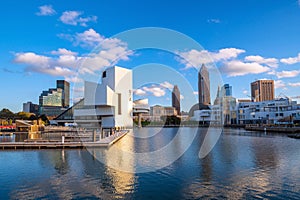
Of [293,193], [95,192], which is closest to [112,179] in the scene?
[95,192]

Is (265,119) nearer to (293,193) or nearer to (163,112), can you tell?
(163,112)

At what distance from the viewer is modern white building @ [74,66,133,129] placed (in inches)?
1940

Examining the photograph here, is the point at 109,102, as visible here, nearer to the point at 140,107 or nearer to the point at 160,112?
the point at 140,107

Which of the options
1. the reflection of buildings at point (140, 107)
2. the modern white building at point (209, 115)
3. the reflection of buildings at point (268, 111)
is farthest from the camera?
the modern white building at point (209, 115)

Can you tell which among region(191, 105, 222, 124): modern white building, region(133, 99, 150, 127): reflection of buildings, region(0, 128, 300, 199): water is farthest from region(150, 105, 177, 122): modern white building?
region(0, 128, 300, 199): water

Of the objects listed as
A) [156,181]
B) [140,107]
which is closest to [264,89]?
[140,107]

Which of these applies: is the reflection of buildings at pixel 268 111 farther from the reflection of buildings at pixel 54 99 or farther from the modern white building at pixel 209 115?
the reflection of buildings at pixel 54 99

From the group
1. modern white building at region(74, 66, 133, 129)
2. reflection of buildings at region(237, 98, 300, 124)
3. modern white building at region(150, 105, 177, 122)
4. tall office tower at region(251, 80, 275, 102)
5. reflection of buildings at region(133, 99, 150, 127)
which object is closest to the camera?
modern white building at region(74, 66, 133, 129)

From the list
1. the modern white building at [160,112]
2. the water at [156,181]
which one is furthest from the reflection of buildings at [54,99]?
the water at [156,181]

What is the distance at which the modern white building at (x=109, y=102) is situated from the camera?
162 feet

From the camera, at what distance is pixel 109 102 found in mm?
49719

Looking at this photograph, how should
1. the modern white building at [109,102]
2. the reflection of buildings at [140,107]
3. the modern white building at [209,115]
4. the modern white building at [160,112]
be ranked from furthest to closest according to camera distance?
the modern white building at [160,112] < the modern white building at [209,115] < the reflection of buildings at [140,107] < the modern white building at [109,102]

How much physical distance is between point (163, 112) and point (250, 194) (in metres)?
98.5

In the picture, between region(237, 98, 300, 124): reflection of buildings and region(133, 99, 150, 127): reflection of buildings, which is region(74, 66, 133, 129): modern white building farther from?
region(237, 98, 300, 124): reflection of buildings
